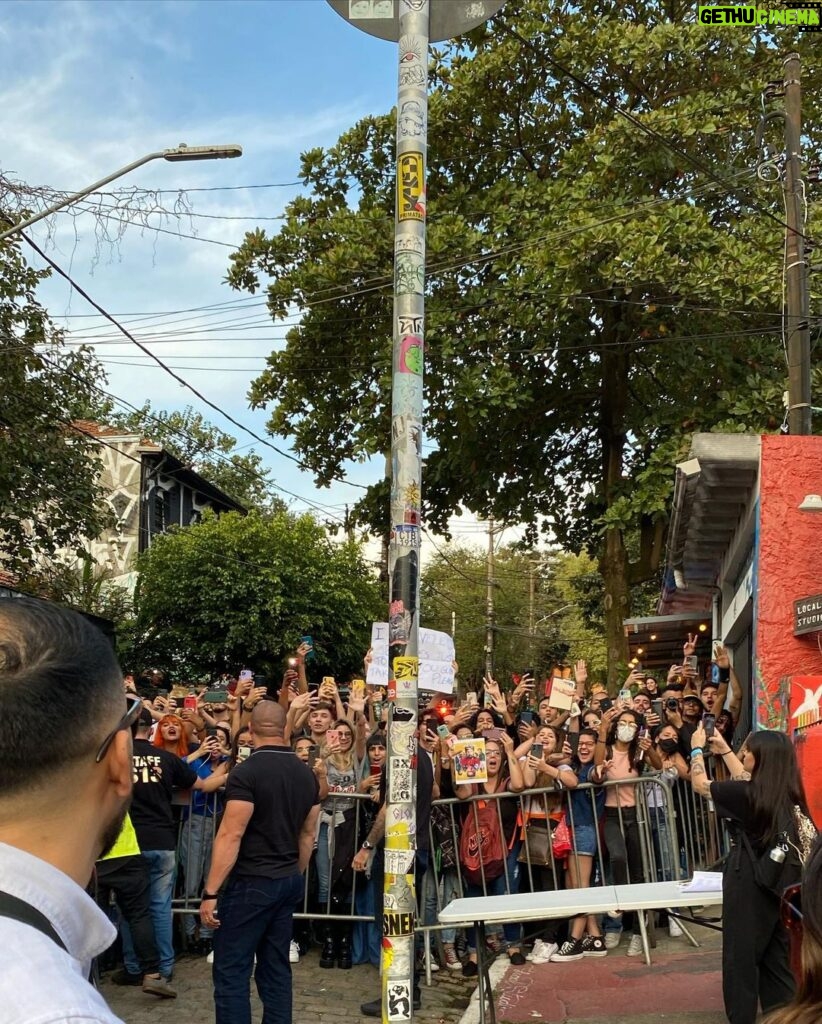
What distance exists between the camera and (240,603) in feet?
105

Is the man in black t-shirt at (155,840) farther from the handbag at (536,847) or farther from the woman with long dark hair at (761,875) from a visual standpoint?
the woman with long dark hair at (761,875)

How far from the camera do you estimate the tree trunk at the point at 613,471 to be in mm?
19516

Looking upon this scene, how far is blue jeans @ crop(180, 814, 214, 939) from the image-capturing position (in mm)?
8734

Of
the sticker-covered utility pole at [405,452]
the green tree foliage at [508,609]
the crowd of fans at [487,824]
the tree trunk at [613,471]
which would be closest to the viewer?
the sticker-covered utility pole at [405,452]

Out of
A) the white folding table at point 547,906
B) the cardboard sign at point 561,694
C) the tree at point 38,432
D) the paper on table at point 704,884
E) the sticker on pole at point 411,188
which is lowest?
the white folding table at point 547,906

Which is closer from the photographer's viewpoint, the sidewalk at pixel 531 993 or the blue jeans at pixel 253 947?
the blue jeans at pixel 253 947

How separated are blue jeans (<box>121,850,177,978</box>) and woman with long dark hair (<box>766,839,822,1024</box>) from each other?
639cm

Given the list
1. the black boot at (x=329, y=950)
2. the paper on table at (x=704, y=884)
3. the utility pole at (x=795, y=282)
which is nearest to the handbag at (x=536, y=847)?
the black boot at (x=329, y=950)

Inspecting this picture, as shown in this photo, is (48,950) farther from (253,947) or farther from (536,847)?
(536,847)

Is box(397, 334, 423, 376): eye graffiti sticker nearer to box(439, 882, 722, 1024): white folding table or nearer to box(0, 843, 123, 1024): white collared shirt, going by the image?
box(439, 882, 722, 1024): white folding table

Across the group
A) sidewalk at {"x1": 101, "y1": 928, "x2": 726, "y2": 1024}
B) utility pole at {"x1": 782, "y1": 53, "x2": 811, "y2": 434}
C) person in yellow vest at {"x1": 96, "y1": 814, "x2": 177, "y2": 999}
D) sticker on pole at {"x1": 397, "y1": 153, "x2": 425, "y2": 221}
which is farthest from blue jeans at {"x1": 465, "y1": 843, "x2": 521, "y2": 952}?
utility pole at {"x1": 782, "y1": 53, "x2": 811, "y2": 434}

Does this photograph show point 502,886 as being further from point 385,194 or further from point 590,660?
point 590,660

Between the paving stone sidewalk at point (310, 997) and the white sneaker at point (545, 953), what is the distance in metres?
0.54

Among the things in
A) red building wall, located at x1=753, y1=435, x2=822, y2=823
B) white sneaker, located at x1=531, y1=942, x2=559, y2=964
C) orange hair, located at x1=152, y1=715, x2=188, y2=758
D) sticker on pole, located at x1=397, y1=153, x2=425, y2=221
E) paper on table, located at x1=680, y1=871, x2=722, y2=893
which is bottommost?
white sneaker, located at x1=531, y1=942, x2=559, y2=964
